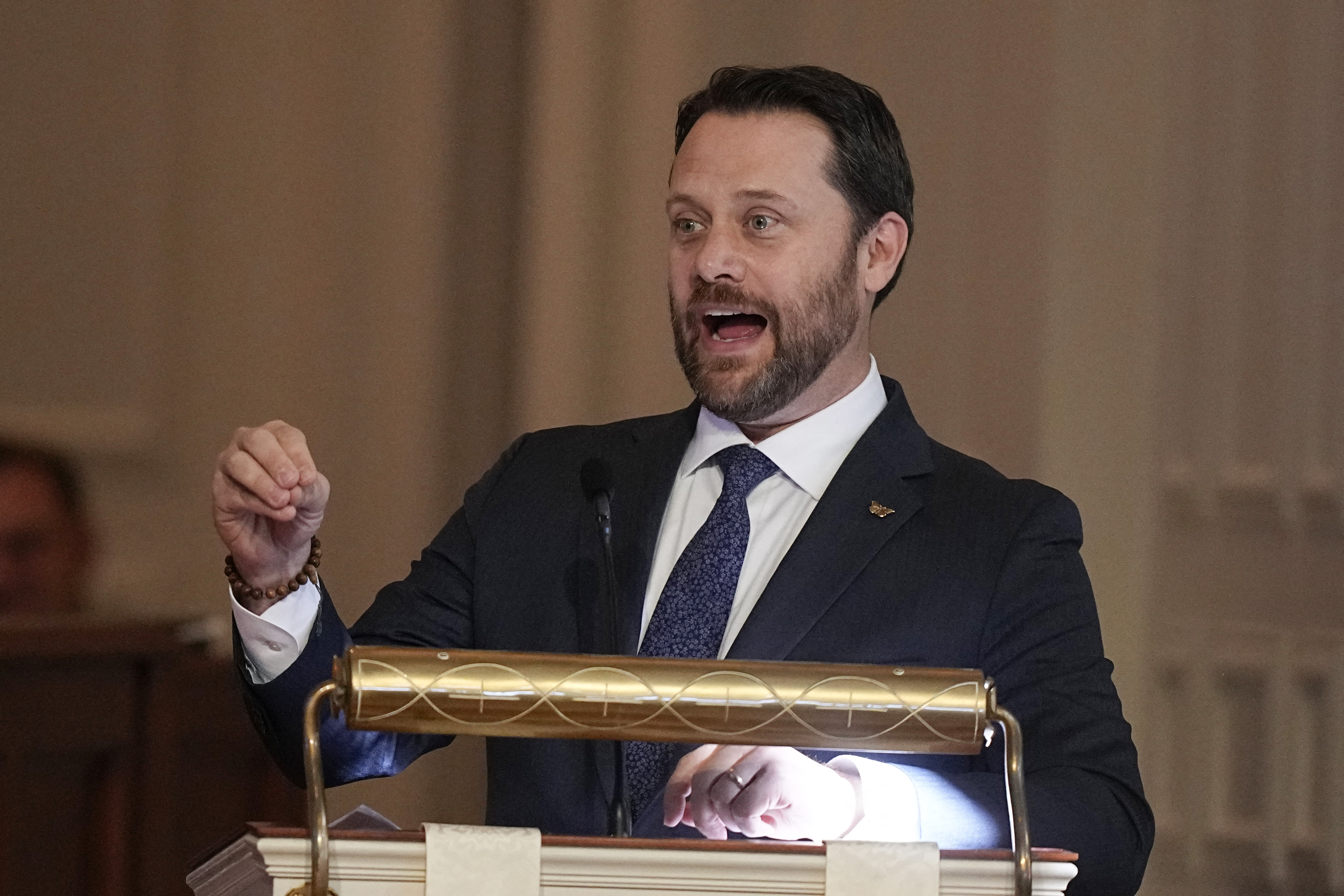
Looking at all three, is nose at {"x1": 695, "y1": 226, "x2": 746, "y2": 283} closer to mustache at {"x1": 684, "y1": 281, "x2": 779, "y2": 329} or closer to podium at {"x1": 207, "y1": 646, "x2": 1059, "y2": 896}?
mustache at {"x1": 684, "y1": 281, "x2": 779, "y2": 329}

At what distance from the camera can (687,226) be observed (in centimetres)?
213

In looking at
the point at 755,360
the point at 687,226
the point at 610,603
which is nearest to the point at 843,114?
the point at 687,226

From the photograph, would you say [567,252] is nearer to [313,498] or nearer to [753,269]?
[753,269]

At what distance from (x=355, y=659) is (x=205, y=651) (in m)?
2.39

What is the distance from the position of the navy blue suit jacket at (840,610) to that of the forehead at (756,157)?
1.01ft

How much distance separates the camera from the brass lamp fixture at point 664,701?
1.05m

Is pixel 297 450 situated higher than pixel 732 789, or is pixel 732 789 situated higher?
pixel 297 450

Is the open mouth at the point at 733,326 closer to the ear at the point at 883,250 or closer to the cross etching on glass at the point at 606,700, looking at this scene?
the ear at the point at 883,250

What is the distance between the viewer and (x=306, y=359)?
4254mm

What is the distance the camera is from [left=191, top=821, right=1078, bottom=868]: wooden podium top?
39.4 inches

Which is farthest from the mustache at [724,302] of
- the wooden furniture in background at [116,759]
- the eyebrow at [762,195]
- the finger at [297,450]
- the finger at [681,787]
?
the wooden furniture in background at [116,759]

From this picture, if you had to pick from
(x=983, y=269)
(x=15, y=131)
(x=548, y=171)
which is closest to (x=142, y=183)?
(x=15, y=131)

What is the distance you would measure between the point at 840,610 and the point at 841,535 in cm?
10

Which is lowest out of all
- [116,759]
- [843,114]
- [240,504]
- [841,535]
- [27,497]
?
[116,759]
